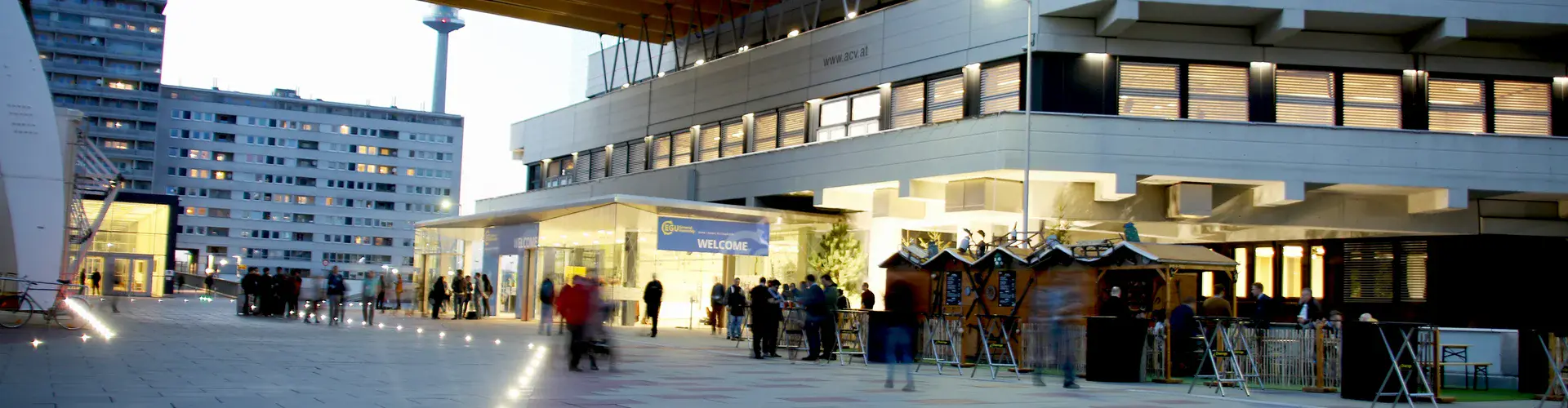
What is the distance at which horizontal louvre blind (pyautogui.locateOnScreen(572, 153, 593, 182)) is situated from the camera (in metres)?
48.3

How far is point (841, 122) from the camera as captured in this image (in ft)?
110

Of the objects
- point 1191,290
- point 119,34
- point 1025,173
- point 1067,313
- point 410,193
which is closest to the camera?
point 1067,313

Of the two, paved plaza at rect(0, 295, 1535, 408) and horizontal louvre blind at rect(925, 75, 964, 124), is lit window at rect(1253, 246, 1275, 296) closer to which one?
horizontal louvre blind at rect(925, 75, 964, 124)

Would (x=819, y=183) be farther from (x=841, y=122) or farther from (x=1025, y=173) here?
(x=1025, y=173)

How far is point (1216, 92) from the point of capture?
28.1m

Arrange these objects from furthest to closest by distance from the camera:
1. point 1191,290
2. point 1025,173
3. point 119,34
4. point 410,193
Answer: point 410,193, point 119,34, point 1025,173, point 1191,290

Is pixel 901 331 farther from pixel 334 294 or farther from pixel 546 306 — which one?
pixel 334 294

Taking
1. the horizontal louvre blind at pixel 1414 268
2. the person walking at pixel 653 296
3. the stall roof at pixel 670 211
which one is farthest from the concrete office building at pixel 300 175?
the horizontal louvre blind at pixel 1414 268

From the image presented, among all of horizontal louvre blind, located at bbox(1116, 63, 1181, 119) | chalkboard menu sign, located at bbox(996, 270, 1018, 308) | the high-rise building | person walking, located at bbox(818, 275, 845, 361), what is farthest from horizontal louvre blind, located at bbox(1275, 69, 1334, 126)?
the high-rise building

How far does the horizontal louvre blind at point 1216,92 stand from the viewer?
92.0ft

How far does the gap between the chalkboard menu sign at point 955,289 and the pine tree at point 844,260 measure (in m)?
12.2

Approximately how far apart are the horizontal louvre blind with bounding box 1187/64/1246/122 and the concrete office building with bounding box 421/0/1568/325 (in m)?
0.04

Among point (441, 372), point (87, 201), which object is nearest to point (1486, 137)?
point (441, 372)

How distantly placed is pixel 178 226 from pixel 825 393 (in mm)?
133645
